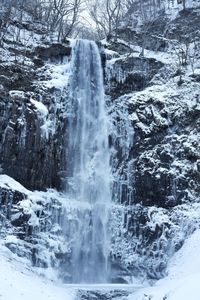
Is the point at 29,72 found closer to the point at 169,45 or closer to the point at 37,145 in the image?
the point at 37,145

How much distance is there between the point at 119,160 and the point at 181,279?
8.73 m

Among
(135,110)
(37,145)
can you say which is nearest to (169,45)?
(135,110)

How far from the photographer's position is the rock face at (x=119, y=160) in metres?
20.7

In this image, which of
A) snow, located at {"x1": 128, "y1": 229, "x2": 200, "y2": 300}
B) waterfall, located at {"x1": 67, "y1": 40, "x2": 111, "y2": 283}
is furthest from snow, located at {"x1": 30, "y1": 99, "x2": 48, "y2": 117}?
snow, located at {"x1": 128, "y1": 229, "x2": 200, "y2": 300}

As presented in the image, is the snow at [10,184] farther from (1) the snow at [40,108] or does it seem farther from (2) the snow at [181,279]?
(2) the snow at [181,279]

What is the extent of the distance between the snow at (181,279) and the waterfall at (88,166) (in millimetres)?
3371

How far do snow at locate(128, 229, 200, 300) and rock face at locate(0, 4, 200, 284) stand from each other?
0.80 metres

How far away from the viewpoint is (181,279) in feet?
53.1

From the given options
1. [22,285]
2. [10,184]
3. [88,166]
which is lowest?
[22,285]

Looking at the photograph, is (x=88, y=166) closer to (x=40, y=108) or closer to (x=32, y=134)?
(x=32, y=134)

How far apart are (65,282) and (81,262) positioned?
1.25m

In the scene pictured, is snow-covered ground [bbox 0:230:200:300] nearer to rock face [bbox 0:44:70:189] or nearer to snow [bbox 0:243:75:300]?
snow [bbox 0:243:75:300]

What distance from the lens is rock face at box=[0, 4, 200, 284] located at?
20.7m

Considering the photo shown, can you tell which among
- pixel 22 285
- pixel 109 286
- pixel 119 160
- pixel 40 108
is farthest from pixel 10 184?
pixel 22 285
